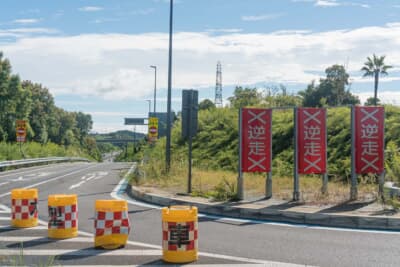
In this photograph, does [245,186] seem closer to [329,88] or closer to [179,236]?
[179,236]

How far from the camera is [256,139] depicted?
12.9 metres

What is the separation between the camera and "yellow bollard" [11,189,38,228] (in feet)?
32.1

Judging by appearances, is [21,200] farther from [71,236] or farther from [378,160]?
[378,160]

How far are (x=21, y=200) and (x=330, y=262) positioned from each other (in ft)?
19.4

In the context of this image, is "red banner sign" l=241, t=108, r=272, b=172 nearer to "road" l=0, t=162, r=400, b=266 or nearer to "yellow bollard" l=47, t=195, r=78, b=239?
"road" l=0, t=162, r=400, b=266

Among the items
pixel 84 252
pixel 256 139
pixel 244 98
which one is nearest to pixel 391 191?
pixel 256 139

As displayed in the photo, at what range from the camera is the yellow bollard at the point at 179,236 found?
279 inches

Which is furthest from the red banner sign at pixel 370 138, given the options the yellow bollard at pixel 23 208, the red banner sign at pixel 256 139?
the yellow bollard at pixel 23 208

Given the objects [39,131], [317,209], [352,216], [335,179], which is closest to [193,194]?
[317,209]

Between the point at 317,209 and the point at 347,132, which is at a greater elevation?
the point at 347,132

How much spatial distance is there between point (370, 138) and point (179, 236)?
22.1 feet

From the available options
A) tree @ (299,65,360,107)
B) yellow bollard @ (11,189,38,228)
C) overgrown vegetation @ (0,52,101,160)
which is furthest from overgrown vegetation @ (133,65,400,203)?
overgrown vegetation @ (0,52,101,160)

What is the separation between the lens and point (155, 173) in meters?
19.3

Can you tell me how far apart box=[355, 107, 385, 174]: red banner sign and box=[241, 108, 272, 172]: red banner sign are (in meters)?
2.17
